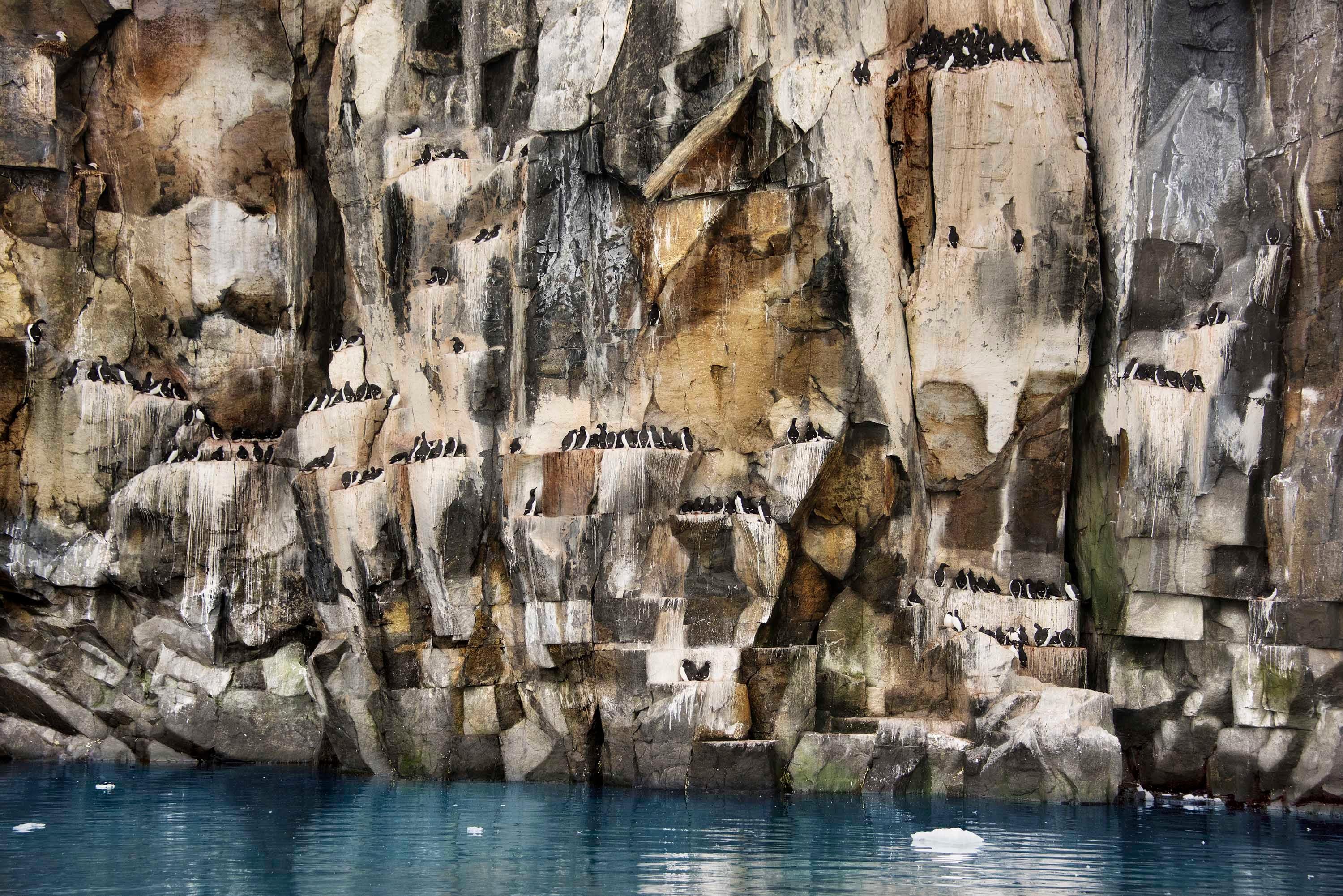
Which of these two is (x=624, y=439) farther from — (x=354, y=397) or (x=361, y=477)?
(x=354, y=397)

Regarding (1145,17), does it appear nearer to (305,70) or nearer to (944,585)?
(944,585)

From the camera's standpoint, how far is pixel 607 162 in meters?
28.3

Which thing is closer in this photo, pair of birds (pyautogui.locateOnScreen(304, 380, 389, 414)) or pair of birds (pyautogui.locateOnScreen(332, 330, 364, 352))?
pair of birds (pyautogui.locateOnScreen(304, 380, 389, 414))

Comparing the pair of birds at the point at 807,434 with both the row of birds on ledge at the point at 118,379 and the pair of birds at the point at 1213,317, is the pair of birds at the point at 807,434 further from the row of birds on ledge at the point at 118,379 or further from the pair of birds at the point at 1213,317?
the row of birds on ledge at the point at 118,379

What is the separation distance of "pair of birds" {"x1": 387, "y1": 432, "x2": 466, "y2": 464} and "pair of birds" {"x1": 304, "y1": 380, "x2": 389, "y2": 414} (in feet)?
5.30

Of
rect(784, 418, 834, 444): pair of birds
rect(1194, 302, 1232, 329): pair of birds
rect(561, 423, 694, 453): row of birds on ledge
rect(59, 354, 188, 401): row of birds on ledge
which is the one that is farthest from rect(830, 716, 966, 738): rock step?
rect(59, 354, 188, 401): row of birds on ledge

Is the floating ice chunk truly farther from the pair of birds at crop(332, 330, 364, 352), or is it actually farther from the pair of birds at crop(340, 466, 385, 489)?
the pair of birds at crop(332, 330, 364, 352)

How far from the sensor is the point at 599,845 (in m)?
20.3

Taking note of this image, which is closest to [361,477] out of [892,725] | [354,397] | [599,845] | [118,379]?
[354,397]

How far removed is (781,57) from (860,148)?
2.36m

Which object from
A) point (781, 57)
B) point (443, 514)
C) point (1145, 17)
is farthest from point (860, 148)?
point (443, 514)

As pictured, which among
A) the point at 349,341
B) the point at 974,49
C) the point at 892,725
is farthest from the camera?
the point at 349,341

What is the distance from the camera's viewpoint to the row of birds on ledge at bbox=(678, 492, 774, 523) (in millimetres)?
27656

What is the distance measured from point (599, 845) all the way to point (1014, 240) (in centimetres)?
1470
